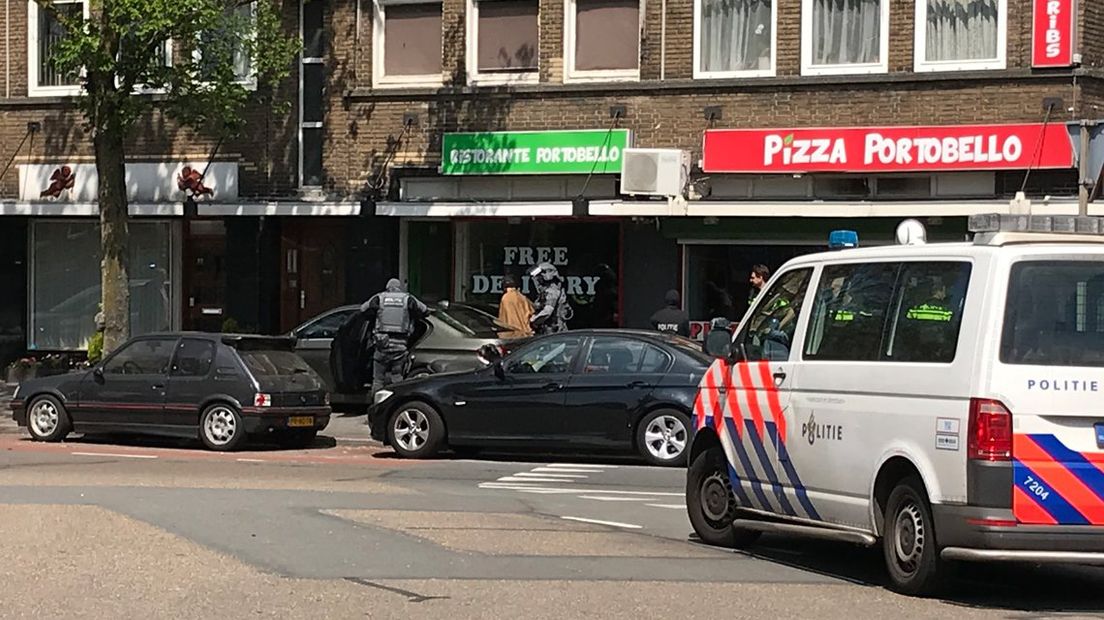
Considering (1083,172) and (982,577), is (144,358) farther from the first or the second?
(982,577)

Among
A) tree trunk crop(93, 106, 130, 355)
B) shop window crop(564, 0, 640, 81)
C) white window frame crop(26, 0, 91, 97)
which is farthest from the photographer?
white window frame crop(26, 0, 91, 97)

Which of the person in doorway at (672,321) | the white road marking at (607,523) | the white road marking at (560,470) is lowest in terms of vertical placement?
the white road marking at (560,470)

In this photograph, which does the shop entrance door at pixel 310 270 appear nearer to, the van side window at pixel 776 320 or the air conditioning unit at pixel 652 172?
the air conditioning unit at pixel 652 172

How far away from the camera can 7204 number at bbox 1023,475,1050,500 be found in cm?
825

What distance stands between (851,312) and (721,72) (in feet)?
44.4

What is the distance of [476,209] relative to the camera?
23.2m

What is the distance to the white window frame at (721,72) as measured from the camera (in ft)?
73.3

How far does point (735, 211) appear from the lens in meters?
21.7

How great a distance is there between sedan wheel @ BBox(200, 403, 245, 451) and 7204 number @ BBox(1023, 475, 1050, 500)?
11.2m

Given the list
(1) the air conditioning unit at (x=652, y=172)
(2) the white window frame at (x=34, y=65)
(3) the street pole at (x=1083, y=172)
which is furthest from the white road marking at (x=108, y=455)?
(2) the white window frame at (x=34, y=65)

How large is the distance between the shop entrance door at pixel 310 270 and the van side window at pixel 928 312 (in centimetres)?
1711

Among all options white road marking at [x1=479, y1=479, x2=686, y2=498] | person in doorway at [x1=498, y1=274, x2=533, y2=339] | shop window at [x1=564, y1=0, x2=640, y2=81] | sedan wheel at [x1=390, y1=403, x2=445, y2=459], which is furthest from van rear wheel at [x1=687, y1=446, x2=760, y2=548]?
shop window at [x1=564, y1=0, x2=640, y2=81]

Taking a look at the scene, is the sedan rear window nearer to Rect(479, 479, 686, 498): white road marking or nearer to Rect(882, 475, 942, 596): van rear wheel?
Rect(479, 479, 686, 498): white road marking

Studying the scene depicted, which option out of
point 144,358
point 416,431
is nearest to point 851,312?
point 416,431
